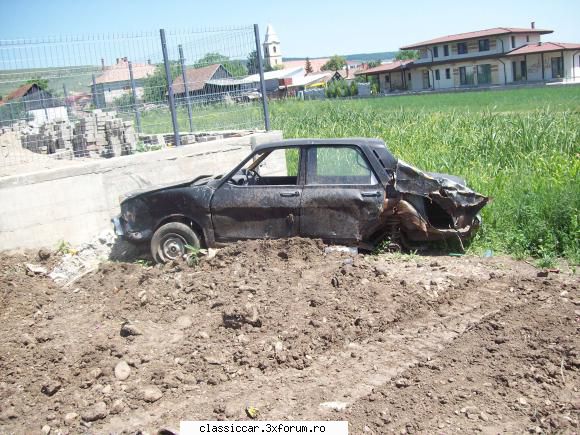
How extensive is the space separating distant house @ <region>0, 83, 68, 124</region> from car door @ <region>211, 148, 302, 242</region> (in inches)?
165

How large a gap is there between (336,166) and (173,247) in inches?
96.9

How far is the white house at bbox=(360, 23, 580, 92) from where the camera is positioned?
6838 centimetres

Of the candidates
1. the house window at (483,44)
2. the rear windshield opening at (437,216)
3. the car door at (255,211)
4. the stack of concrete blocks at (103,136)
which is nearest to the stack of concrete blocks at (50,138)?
the stack of concrete blocks at (103,136)

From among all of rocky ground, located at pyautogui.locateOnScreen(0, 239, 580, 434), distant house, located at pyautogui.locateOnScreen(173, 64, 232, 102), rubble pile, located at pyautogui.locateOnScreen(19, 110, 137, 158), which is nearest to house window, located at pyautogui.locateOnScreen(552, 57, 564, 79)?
distant house, located at pyautogui.locateOnScreen(173, 64, 232, 102)

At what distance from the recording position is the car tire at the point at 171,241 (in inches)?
322

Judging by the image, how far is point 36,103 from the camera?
10.6m

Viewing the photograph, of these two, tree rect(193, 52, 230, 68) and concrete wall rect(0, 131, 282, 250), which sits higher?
tree rect(193, 52, 230, 68)

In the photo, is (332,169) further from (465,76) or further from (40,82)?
(465,76)

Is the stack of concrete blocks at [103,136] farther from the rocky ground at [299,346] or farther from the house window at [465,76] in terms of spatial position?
the house window at [465,76]

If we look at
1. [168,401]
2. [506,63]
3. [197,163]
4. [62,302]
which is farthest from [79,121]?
[506,63]

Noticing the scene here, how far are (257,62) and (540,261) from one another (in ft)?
21.9

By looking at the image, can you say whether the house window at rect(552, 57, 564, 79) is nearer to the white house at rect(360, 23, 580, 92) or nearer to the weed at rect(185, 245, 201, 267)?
the white house at rect(360, 23, 580, 92)

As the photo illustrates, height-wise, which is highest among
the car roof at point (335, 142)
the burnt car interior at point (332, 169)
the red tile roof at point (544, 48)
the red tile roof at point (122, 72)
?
the red tile roof at point (544, 48)

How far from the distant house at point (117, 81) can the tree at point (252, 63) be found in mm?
1828
